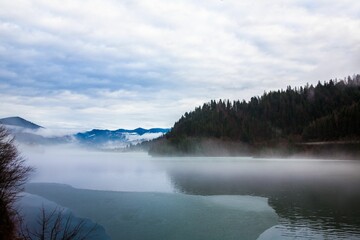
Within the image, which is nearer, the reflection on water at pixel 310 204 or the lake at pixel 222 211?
the lake at pixel 222 211

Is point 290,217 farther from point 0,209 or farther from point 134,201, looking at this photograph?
point 0,209

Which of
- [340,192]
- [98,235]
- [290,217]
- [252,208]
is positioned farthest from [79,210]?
[340,192]

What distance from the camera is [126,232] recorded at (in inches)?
1135

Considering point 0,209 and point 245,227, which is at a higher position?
point 0,209

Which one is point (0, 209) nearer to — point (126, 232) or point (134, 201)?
point (126, 232)

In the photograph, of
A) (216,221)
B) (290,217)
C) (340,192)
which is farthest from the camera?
(340,192)

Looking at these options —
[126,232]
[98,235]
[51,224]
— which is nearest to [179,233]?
[126,232]

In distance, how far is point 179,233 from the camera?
93.8 ft

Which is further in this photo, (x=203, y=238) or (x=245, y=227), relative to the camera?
(x=245, y=227)

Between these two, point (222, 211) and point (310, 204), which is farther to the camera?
point (310, 204)

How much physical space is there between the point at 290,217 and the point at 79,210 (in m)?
23.2

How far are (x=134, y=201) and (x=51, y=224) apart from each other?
14.3 m

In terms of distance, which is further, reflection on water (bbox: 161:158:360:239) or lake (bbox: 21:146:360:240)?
reflection on water (bbox: 161:158:360:239)

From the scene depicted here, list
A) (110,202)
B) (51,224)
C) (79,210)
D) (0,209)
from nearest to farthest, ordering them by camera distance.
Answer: (0,209) → (51,224) → (79,210) → (110,202)
